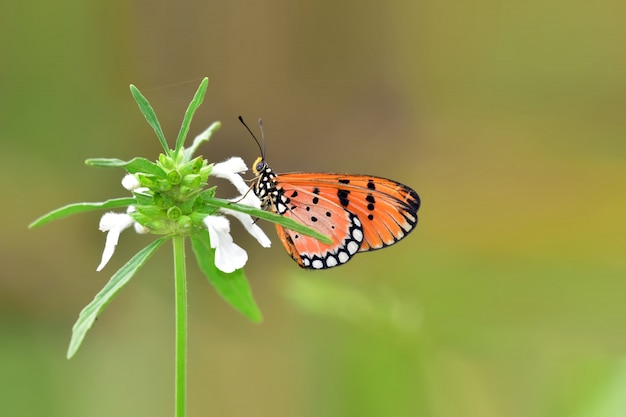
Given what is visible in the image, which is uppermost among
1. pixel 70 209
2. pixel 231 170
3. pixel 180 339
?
pixel 231 170

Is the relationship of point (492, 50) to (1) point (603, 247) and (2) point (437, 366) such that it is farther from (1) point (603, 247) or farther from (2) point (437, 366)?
(2) point (437, 366)

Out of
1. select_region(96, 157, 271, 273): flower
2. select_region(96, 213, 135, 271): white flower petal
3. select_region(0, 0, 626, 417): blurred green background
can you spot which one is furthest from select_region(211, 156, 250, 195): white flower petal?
select_region(0, 0, 626, 417): blurred green background

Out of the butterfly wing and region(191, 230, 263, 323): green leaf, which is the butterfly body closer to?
the butterfly wing

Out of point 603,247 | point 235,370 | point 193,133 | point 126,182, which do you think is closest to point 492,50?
point 603,247

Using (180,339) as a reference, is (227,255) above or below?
above

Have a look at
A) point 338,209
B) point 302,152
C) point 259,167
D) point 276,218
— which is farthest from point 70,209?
point 302,152

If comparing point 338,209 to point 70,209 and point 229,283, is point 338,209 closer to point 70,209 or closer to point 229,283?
point 229,283
